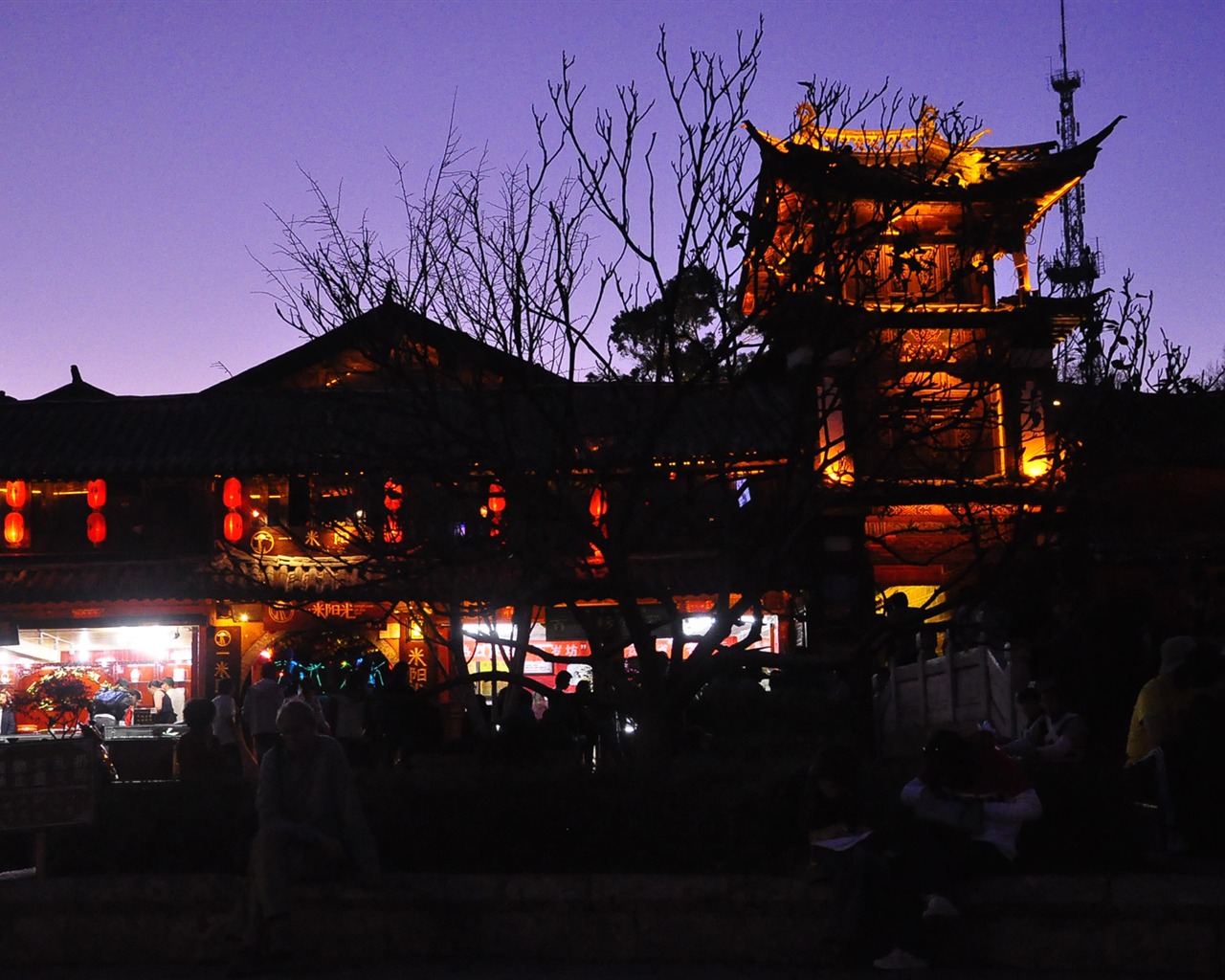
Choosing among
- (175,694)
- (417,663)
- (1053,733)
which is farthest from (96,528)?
(1053,733)

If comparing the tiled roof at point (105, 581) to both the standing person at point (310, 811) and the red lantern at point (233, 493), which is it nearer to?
the red lantern at point (233, 493)

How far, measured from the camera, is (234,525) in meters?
23.5

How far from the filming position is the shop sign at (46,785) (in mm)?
8047

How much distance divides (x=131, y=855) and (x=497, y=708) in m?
6.02

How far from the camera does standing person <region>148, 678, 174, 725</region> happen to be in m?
23.2

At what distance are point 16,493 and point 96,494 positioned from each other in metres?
1.39

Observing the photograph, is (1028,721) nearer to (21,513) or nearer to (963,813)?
(963,813)

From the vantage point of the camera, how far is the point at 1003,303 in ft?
81.1

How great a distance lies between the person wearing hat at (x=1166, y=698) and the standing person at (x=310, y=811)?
15.1ft

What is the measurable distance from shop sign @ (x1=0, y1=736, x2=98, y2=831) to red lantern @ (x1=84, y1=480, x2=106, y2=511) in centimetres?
1660

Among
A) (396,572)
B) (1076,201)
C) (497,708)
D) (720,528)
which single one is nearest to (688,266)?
(720,528)

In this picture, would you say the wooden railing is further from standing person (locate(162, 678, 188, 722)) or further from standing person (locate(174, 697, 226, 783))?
standing person (locate(162, 678, 188, 722))

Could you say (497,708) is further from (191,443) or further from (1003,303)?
(1003,303)

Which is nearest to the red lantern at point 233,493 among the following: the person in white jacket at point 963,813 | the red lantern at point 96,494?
the red lantern at point 96,494
